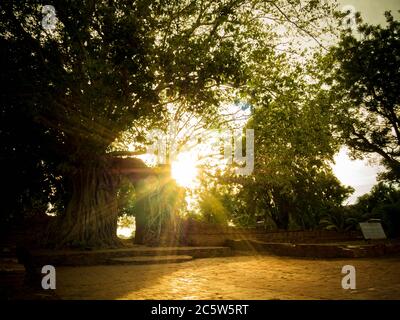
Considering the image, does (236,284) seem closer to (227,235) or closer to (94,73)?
(94,73)

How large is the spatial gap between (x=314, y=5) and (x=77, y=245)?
1290 centimetres

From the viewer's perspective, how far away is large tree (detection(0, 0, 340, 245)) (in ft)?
29.8

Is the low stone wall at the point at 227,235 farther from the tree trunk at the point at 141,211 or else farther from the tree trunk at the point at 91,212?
the tree trunk at the point at 91,212

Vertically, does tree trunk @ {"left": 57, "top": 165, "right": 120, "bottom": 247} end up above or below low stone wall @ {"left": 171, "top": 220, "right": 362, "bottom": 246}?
above

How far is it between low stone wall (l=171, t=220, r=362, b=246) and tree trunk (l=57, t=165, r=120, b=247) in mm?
2980

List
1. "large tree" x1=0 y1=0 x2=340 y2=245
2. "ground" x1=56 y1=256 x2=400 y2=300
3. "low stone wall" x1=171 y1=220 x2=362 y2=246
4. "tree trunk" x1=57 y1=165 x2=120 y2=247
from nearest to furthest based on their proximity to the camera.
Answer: "ground" x1=56 y1=256 x2=400 y2=300 → "large tree" x1=0 y1=0 x2=340 y2=245 → "tree trunk" x1=57 y1=165 x2=120 y2=247 → "low stone wall" x1=171 y1=220 x2=362 y2=246

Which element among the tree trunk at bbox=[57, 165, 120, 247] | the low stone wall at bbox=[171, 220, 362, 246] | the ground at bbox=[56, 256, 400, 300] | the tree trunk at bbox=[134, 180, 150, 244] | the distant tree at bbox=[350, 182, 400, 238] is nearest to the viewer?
the ground at bbox=[56, 256, 400, 300]

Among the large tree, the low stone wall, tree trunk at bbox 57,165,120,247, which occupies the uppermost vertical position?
the large tree

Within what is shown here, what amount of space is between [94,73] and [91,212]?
5.84m

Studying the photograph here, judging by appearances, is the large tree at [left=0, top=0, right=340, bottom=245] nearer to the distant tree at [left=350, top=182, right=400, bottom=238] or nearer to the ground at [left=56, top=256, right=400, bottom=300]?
the ground at [left=56, top=256, right=400, bottom=300]

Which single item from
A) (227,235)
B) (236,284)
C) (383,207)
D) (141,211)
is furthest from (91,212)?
(383,207)

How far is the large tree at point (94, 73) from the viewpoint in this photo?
9070mm

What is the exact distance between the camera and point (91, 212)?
12.3 meters

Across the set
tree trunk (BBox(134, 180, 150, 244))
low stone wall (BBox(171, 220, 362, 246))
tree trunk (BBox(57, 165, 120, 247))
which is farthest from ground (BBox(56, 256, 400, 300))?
tree trunk (BBox(134, 180, 150, 244))
